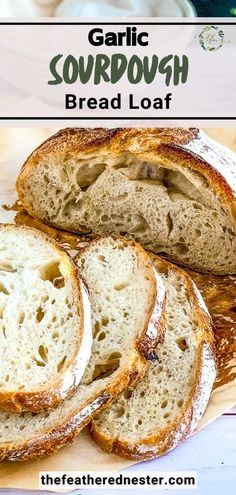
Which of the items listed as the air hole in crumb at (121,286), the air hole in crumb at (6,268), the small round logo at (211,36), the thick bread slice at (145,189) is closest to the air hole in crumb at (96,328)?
the air hole in crumb at (121,286)

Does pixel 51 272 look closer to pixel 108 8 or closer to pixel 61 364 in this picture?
pixel 61 364

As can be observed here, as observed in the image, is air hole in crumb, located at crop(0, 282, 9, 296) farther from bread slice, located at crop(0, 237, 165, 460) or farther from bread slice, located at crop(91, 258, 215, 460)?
bread slice, located at crop(91, 258, 215, 460)

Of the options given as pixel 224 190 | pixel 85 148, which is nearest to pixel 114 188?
pixel 85 148

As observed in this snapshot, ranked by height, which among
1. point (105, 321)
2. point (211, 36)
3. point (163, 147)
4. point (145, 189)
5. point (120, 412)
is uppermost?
point (211, 36)

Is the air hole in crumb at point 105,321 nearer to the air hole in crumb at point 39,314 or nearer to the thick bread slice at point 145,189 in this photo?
the air hole in crumb at point 39,314

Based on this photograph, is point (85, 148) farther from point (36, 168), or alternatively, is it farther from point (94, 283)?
point (94, 283)

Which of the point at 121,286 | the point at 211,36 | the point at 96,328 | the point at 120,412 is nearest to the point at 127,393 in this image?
the point at 120,412

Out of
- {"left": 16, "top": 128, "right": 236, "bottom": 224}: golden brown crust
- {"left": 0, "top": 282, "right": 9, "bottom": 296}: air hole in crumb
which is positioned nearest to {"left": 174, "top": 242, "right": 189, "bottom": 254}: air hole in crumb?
{"left": 16, "top": 128, "right": 236, "bottom": 224}: golden brown crust
